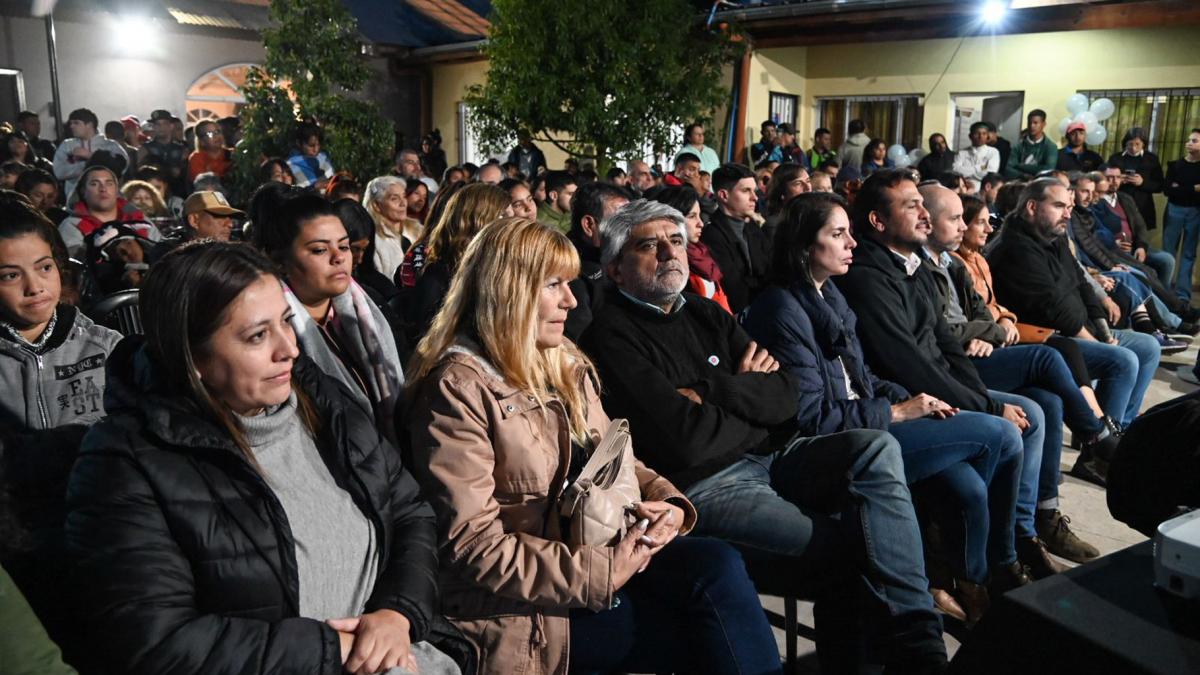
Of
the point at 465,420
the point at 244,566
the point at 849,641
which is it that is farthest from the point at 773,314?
the point at 244,566

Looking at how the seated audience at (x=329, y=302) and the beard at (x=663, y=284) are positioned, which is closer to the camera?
the seated audience at (x=329, y=302)

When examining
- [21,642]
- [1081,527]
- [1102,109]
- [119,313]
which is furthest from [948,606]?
[1102,109]

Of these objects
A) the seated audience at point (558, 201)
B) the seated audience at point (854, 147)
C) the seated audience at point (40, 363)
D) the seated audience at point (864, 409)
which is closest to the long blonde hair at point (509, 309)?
the seated audience at point (40, 363)

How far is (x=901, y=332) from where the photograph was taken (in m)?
3.54

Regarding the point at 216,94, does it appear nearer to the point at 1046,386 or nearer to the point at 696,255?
the point at 696,255

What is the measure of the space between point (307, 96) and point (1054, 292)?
8501 millimetres

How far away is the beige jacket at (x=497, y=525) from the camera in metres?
1.98

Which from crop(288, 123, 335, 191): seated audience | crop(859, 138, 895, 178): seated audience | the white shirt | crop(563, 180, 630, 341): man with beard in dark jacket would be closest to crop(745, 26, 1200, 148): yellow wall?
the white shirt

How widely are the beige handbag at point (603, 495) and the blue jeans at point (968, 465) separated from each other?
1.25 meters

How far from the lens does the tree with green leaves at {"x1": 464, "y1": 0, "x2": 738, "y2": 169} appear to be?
377 inches

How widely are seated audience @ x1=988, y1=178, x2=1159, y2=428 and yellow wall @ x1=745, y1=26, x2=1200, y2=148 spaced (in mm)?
7776

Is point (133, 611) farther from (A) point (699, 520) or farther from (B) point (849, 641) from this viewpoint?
(B) point (849, 641)

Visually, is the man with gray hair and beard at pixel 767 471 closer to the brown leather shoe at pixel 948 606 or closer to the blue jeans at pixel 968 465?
the blue jeans at pixel 968 465

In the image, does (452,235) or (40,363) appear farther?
(452,235)
